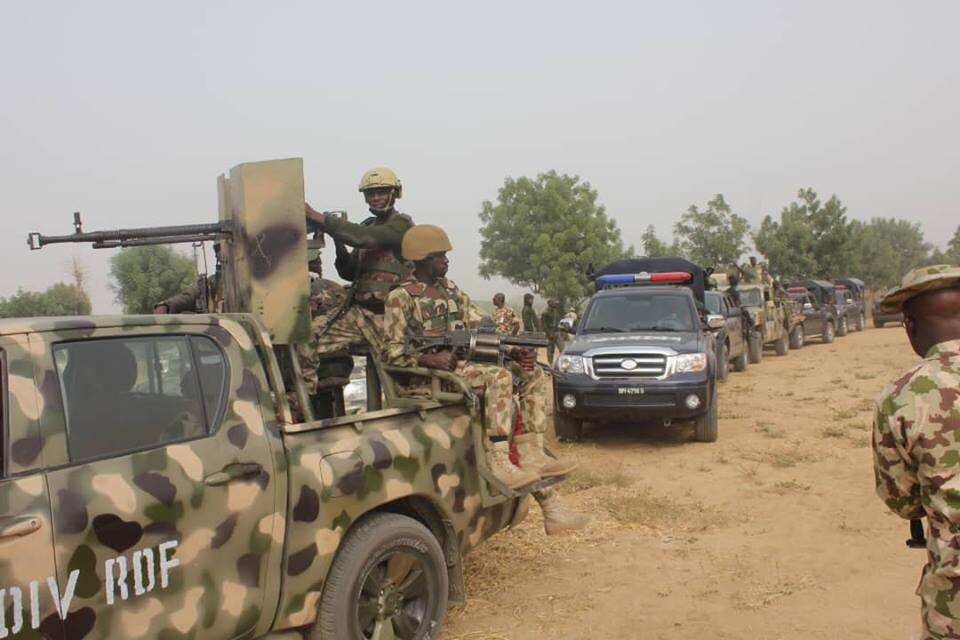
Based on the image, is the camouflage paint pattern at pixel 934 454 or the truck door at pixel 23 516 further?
the truck door at pixel 23 516

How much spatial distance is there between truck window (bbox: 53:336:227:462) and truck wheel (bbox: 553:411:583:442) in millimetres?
6668

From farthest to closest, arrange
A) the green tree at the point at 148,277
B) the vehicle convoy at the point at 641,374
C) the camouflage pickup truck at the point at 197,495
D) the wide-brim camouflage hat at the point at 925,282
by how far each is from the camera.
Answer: the green tree at the point at 148,277, the vehicle convoy at the point at 641,374, the camouflage pickup truck at the point at 197,495, the wide-brim camouflage hat at the point at 925,282

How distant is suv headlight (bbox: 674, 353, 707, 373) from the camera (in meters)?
9.02

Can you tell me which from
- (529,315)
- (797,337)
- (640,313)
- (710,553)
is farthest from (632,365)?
(797,337)

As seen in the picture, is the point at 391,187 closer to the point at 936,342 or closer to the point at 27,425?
the point at 27,425

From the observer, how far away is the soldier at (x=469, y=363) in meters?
4.68

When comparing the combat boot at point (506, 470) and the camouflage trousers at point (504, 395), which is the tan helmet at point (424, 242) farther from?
the combat boot at point (506, 470)

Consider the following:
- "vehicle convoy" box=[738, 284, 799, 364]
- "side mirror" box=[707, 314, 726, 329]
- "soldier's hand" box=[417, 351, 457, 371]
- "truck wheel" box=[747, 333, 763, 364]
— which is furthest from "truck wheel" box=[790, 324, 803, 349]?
"soldier's hand" box=[417, 351, 457, 371]

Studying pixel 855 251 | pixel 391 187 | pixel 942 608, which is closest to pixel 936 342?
pixel 942 608

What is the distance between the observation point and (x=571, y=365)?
9.28 metres

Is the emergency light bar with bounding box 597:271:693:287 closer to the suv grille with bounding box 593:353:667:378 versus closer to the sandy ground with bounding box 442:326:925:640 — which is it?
the sandy ground with bounding box 442:326:925:640

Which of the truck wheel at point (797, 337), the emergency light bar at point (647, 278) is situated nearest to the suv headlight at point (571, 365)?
the emergency light bar at point (647, 278)

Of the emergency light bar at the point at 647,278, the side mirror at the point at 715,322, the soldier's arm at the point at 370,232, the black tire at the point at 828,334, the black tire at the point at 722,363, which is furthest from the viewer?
the black tire at the point at 828,334

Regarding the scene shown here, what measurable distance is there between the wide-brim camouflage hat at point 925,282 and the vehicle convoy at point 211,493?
7.42 ft
